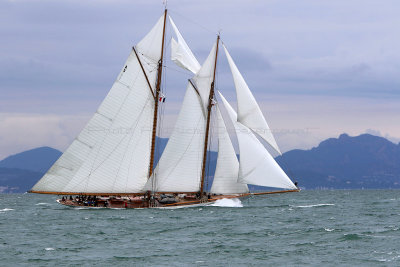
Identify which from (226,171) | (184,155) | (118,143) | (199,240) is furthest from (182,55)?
(199,240)

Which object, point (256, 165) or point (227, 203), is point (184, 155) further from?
point (227, 203)

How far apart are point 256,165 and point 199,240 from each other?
936 inches

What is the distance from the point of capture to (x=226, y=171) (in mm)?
70562

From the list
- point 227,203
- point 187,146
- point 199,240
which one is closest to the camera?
point 199,240

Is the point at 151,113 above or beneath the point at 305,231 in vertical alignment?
above

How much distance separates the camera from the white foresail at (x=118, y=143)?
226 ft

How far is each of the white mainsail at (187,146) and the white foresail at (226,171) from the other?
222cm

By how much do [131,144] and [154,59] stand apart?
9.52 metres

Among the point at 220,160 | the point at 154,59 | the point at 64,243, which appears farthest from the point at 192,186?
the point at 64,243

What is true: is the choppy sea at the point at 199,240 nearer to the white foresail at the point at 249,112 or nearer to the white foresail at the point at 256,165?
the white foresail at the point at 256,165

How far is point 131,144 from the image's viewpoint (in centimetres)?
7119

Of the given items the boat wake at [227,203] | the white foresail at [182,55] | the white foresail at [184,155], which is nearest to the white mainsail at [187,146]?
the white foresail at [184,155]

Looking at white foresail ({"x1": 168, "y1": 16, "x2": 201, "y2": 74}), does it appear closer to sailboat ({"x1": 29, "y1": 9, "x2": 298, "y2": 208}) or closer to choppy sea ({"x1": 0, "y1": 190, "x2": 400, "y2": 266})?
sailboat ({"x1": 29, "y1": 9, "x2": 298, "y2": 208})

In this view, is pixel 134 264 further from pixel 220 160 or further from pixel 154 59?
pixel 154 59
